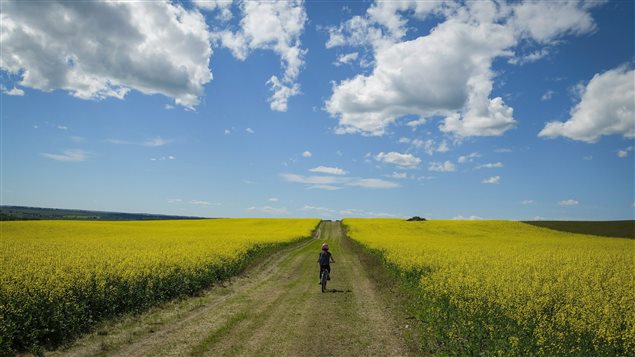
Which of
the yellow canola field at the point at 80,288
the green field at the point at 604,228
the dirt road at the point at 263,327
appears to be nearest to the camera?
the dirt road at the point at 263,327

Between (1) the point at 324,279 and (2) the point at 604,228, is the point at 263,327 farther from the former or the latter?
(2) the point at 604,228

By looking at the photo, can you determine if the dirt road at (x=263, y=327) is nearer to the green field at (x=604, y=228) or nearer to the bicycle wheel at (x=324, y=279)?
the bicycle wheel at (x=324, y=279)

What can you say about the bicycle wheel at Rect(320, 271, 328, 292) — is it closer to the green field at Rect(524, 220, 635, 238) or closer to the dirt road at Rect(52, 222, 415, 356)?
the dirt road at Rect(52, 222, 415, 356)

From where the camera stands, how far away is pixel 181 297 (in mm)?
16016

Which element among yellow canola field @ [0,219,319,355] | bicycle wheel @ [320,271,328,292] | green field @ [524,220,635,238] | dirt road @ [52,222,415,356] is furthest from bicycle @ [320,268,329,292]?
green field @ [524,220,635,238]

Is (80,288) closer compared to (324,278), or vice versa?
(80,288)

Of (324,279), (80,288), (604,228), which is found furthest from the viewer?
(604,228)

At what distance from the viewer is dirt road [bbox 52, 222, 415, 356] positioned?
9680 millimetres

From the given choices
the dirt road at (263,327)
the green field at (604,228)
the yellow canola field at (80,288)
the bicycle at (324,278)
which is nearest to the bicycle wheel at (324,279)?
the bicycle at (324,278)

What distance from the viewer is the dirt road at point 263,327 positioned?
9.68m

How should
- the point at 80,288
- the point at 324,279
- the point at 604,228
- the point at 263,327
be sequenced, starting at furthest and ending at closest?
the point at 604,228 < the point at 324,279 < the point at 80,288 < the point at 263,327

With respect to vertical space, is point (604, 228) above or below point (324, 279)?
above

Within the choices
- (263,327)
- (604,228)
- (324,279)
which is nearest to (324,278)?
(324,279)

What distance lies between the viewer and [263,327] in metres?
11.4
